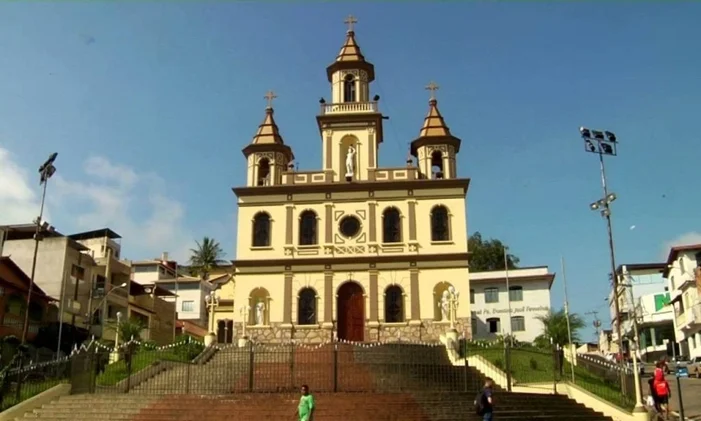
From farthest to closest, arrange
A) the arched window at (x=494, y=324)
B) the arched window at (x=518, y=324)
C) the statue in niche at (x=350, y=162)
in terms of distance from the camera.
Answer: the arched window at (x=494, y=324) < the arched window at (x=518, y=324) < the statue in niche at (x=350, y=162)

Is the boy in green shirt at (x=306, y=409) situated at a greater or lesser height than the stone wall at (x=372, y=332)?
lesser

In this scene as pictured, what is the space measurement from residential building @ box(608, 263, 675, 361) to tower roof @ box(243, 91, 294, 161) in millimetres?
34804

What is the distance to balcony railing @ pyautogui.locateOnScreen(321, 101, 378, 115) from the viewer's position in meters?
39.4

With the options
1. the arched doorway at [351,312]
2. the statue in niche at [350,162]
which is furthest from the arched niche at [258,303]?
the statue in niche at [350,162]

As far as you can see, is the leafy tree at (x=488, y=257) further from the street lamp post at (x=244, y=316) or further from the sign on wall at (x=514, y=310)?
the street lamp post at (x=244, y=316)

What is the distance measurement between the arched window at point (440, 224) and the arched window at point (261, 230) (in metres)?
8.51

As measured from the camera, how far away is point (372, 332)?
114ft

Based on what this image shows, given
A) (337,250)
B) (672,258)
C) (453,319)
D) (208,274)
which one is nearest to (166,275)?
(208,274)

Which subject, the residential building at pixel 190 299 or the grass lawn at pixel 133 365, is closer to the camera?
the grass lawn at pixel 133 365

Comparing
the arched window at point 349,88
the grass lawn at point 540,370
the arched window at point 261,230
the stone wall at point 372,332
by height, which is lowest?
the grass lawn at point 540,370

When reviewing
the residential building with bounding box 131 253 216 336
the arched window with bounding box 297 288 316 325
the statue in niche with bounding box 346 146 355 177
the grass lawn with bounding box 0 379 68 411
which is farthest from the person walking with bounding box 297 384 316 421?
the residential building with bounding box 131 253 216 336

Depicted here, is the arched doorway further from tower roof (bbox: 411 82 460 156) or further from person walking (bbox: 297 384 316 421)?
person walking (bbox: 297 384 316 421)

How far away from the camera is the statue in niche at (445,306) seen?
112ft

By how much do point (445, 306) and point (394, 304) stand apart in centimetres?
265
